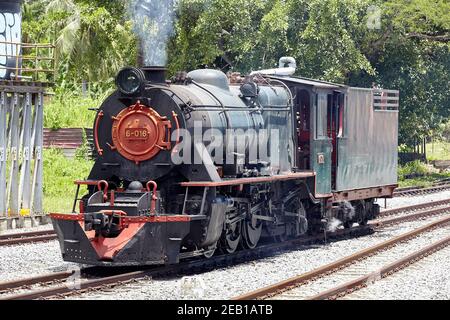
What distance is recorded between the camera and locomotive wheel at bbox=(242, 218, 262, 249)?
1451cm

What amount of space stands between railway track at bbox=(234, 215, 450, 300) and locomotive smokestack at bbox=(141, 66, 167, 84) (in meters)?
3.58

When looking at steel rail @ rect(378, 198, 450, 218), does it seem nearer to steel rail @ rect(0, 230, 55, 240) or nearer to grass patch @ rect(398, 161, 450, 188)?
grass patch @ rect(398, 161, 450, 188)

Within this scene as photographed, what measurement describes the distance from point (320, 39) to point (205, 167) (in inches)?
647

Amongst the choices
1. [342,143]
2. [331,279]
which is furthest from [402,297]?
[342,143]

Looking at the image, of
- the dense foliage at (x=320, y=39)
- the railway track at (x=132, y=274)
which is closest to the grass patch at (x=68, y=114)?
the dense foliage at (x=320, y=39)

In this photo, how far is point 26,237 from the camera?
1694 centimetres

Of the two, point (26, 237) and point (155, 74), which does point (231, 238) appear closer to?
point (155, 74)

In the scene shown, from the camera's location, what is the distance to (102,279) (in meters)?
11.6

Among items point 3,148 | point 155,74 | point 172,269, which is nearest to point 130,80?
point 155,74

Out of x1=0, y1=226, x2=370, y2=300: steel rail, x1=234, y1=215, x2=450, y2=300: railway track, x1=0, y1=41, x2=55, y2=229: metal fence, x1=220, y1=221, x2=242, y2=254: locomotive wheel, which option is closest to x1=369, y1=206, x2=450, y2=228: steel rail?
x1=0, y1=226, x2=370, y2=300: steel rail

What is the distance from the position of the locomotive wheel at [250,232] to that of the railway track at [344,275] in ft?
5.53

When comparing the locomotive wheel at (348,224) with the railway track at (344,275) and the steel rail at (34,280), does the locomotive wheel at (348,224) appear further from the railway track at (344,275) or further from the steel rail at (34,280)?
the steel rail at (34,280)
